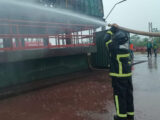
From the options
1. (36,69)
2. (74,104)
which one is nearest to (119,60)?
(74,104)

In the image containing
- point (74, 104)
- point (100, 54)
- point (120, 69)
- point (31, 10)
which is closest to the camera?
point (120, 69)

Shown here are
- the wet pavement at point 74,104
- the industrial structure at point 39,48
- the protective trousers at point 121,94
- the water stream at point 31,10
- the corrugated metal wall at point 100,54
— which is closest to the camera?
the protective trousers at point 121,94

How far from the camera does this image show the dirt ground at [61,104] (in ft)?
11.6

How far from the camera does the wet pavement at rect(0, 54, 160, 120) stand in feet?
11.4

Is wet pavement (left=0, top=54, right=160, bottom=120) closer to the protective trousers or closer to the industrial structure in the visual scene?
the protective trousers

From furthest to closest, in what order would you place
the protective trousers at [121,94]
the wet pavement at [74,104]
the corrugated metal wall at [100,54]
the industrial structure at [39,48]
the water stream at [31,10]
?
the corrugated metal wall at [100,54]
the water stream at [31,10]
the industrial structure at [39,48]
the wet pavement at [74,104]
the protective trousers at [121,94]

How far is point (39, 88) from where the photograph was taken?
598 centimetres

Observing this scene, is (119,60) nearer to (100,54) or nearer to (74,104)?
(74,104)

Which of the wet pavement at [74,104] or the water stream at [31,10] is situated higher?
the water stream at [31,10]

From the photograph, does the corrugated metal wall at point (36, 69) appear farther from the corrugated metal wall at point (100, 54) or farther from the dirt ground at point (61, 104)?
the corrugated metal wall at point (100, 54)

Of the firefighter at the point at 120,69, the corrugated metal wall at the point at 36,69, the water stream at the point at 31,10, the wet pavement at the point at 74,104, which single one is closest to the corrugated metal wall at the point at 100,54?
the water stream at the point at 31,10

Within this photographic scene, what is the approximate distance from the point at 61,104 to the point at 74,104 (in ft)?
1.26

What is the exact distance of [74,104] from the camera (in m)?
4.20

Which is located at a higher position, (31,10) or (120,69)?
(31,10)
